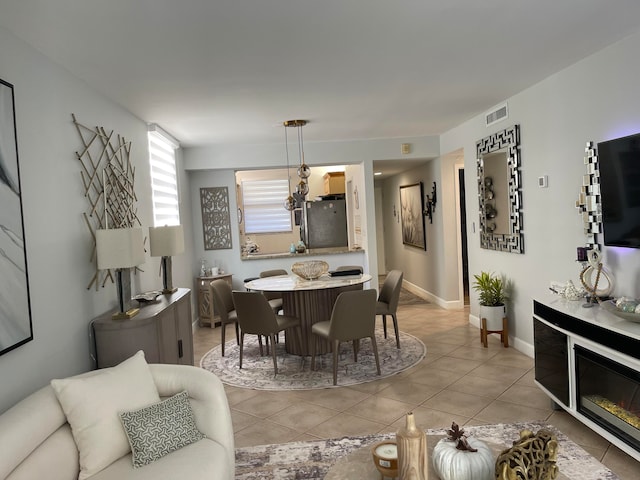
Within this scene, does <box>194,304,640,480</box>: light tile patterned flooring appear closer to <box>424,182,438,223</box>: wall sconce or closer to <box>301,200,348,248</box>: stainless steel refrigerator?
<box>424,182,438,223</box>: wall sconce

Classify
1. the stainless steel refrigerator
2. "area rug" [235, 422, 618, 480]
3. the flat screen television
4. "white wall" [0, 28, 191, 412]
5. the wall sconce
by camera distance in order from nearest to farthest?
"white wall" [0, 28, 191, 412], "area rug" [235, 422, 618, 480], the flat screen television, the wall sconce, the stainless steel refrigerator

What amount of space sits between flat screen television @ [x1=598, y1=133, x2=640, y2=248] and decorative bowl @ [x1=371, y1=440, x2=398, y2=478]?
2.10m

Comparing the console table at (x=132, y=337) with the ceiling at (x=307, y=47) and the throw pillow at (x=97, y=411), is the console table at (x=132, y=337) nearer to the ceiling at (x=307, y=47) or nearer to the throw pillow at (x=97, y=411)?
the throw pillow at (x=97, y=411)

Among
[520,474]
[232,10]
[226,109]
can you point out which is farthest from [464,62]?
[520,474]

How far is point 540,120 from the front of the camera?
4.10 m

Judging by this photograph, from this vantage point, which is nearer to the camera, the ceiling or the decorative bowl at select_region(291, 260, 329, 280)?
the ceiling

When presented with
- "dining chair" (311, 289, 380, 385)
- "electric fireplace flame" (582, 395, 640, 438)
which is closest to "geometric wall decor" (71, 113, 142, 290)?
"dining chair" (311, 289, 380, 385)

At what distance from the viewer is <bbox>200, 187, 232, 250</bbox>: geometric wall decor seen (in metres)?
6.79

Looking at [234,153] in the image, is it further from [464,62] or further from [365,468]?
[365,468]

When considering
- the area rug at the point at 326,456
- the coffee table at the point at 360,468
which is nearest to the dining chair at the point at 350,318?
the area rug at the point at 326,456

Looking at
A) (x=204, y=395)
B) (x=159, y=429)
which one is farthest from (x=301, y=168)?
(x=159, y=429)

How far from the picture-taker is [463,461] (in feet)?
5.42

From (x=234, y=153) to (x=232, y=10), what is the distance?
14.0 ft

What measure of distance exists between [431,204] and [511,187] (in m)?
2.38
